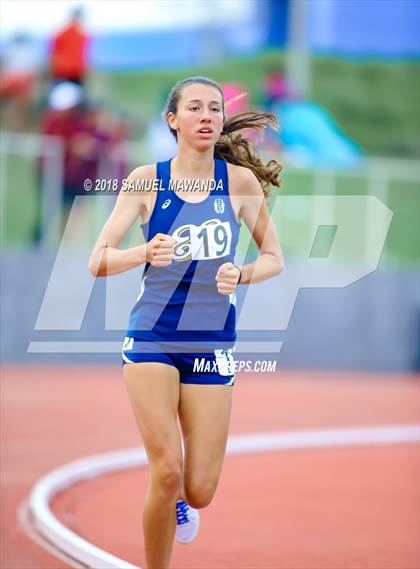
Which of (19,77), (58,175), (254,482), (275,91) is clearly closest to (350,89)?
(275,91)

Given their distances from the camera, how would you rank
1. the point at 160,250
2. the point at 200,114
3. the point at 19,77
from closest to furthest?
the point at 160,250, the point at 200,114, the point at 19,77

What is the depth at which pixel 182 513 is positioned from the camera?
17.3 ft

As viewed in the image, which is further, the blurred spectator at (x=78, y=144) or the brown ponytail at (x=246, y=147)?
the blurred spectator at (x=78, y=144)

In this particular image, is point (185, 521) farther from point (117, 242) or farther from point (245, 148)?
point (245, 148)

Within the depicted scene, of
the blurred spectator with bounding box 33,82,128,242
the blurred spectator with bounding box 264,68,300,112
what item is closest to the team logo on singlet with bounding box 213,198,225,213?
the blurred spectator with bounding box 33,82,128,242

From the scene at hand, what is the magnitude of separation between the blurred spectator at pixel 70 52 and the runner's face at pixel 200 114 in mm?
Result: 9105

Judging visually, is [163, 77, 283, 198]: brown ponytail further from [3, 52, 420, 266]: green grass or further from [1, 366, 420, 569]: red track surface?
[3, 52, 420, 266]: green grass

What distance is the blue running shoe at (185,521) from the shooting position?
5.26 meters

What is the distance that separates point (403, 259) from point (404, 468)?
6.20 meters

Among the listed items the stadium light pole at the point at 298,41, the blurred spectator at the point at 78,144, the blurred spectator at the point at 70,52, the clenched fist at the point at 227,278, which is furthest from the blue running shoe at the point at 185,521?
the stadium light pole at the point at 298,41

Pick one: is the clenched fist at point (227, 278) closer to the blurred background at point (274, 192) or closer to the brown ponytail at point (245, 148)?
the brown ponytail at point (245, 148)

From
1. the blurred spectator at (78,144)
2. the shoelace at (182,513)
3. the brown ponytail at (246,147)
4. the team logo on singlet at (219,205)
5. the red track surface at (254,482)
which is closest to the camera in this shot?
the team logo on singlet at (219,205)

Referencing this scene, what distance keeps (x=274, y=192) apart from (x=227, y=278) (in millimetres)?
6967

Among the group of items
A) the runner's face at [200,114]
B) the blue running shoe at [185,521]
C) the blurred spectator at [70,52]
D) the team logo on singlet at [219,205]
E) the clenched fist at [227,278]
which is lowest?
the blue running shoe at [185,521]
